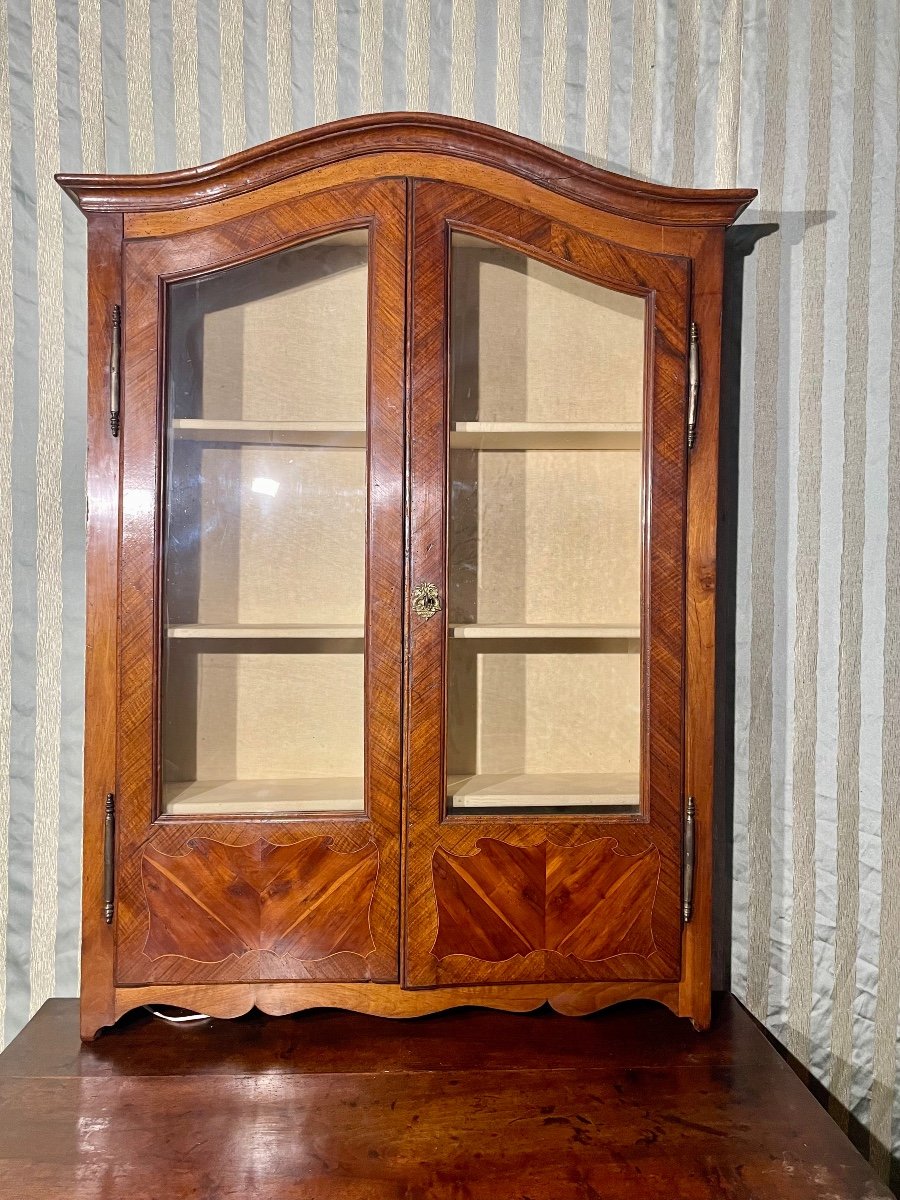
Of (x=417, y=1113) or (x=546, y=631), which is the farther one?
(x=546, y=631)

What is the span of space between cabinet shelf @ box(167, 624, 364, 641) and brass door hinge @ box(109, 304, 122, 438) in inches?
10.8

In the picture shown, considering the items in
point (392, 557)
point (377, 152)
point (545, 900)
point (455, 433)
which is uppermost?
point (377, 152)

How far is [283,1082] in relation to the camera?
1050mm

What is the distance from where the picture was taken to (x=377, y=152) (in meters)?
1.11

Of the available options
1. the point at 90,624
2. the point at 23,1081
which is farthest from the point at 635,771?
the point at 23,1081

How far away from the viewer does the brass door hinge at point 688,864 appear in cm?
115

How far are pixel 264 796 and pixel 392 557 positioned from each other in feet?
1.23

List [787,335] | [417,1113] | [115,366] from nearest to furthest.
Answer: [417,1113]
[115,366]
[787,335]

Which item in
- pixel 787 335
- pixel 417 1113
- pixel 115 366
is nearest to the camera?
pixel 417 1113

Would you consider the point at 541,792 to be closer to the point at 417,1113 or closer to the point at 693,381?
the point at 417,1113

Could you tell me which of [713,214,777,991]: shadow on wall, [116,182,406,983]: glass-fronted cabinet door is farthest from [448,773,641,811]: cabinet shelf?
[713,214,777,991]: shadow on wall

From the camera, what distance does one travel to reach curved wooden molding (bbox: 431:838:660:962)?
3.70ft

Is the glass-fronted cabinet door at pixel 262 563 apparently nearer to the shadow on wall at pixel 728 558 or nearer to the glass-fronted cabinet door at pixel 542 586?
the glass-fronted cabinet door at pixel 542 586

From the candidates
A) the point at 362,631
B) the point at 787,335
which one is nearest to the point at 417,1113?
the point at 362,631
